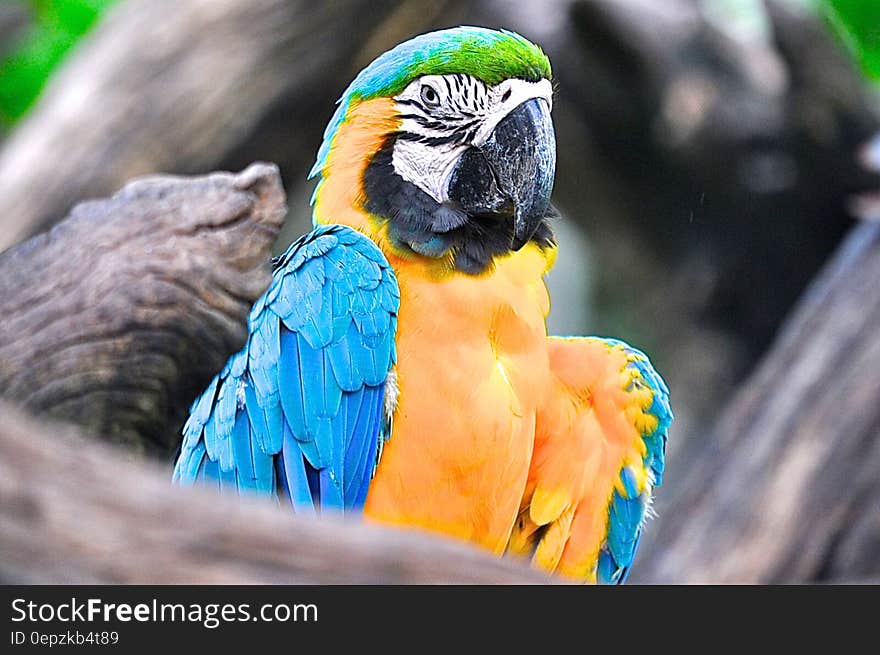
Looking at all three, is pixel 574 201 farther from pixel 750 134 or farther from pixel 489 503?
pixel 489 503

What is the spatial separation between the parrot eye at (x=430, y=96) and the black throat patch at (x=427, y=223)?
0.31 feet

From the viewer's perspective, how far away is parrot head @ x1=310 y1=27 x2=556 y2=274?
193cm

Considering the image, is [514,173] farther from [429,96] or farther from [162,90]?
[162,90]

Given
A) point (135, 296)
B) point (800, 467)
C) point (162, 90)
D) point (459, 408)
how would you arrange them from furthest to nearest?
point (162, 90)
point (800, 467)
point (459, 408)
point (135, 296)

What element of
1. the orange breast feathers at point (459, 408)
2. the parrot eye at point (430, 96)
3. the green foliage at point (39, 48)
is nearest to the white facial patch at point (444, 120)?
the parrot eye at point (430, 96)

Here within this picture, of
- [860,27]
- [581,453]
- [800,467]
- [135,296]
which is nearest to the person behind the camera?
[135,296]

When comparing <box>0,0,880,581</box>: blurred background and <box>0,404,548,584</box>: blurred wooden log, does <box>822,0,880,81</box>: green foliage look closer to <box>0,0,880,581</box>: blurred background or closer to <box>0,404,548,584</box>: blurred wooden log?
<box>0,0,880,581</box>: blurred background

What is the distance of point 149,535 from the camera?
0.93 m

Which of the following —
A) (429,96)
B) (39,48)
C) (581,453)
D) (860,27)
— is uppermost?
(429,96)

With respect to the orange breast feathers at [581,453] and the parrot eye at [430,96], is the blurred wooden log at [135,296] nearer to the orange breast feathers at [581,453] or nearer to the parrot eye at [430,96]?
the parrot eye at [430,96]

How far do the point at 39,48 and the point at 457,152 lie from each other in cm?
256

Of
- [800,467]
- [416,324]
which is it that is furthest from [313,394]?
[800,467]

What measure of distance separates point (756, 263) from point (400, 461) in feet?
8.67
